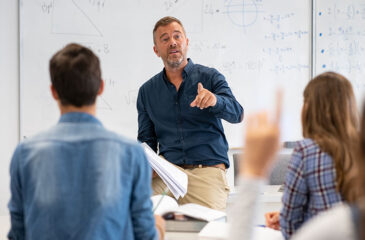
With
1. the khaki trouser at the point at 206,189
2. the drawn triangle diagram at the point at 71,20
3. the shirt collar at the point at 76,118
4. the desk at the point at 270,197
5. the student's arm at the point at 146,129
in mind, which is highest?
the drawn triangle diagram at the point at 71,20

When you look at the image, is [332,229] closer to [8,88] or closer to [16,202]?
[16,202]

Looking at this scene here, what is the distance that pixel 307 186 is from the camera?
1.40 m

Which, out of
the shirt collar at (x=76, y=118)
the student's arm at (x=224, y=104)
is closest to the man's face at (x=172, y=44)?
the student's arm at (x=224, y=104)

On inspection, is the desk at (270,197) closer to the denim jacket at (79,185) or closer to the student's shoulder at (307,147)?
the student's shoulder at (307,147)

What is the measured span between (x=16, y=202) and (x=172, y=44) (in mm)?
1609

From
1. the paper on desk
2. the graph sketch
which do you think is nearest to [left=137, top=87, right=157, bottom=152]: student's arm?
the paper on desk

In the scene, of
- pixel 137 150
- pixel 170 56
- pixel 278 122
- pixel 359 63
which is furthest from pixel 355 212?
pixel 359 63

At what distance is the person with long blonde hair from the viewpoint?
4.46 feet

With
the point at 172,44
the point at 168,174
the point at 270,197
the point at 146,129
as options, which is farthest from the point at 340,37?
the point at 168,174

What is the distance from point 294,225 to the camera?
4.67 feet

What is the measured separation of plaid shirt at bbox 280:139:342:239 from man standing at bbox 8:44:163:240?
458 millimetres

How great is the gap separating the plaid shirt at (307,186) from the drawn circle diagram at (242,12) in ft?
7.81

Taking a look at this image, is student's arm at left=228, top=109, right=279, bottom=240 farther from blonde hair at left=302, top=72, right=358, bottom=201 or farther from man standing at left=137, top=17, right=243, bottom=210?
man standing at left=137, top=17, right=243, bottom=210

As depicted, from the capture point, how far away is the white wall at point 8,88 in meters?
3.29
